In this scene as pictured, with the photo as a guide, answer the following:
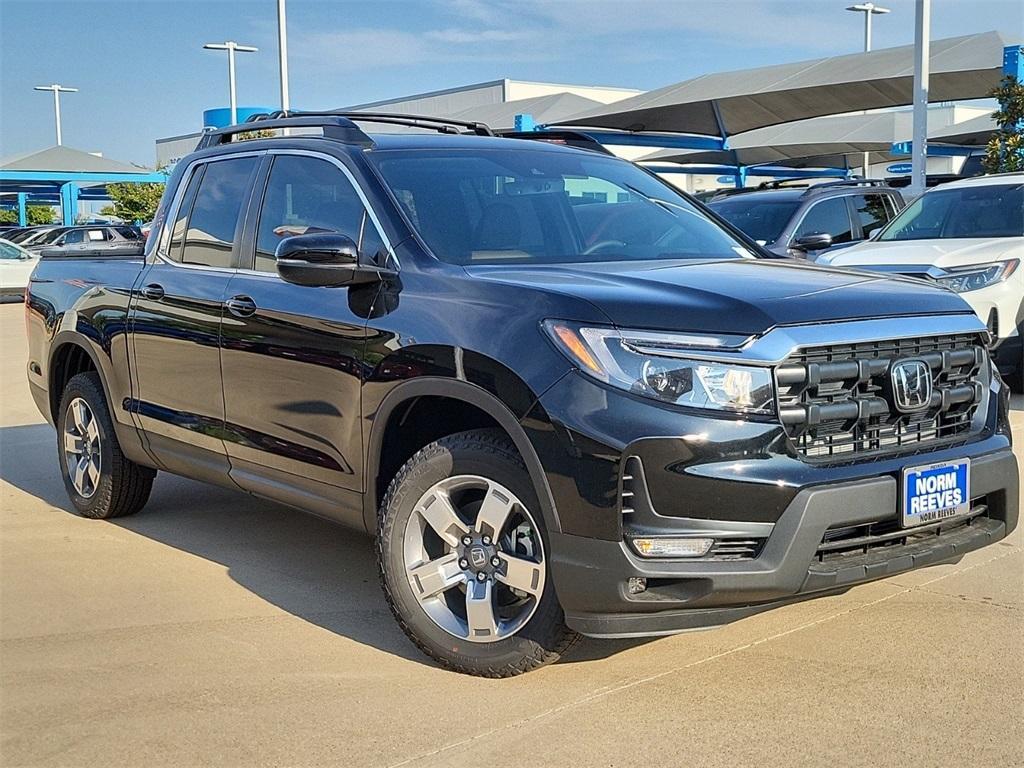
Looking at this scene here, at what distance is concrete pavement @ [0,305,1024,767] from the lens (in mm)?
3291

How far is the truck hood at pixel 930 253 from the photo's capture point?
9.08 meters

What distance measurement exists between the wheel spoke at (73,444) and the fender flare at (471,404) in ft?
8.28

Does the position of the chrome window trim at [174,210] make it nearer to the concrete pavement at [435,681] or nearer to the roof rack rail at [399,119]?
the roof rack rail at [399,119]

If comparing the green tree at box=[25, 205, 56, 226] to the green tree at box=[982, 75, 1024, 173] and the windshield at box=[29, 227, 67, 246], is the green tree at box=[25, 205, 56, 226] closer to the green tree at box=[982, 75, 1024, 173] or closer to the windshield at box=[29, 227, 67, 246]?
the windshield at box=[29, 227, 67, 246]

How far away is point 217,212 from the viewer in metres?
5.21

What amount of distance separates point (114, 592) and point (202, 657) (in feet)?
3.16

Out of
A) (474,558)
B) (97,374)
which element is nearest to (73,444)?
(97,374)

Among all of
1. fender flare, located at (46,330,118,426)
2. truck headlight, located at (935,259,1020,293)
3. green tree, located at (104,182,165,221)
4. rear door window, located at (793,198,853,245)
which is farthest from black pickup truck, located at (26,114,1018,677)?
green tree, located at (104,182,165,221)

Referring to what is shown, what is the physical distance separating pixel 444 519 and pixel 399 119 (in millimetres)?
2315

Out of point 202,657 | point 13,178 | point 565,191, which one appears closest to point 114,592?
point 202,657

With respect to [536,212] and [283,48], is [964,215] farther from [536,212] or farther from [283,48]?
[283,48]

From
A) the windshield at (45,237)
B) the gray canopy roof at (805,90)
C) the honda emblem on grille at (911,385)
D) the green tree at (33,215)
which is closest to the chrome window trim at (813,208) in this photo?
the honda emblem on grille at (911,385)

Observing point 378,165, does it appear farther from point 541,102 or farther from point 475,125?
point 541,102

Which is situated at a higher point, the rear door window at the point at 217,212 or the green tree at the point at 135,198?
the green tree at the point at 135,198
